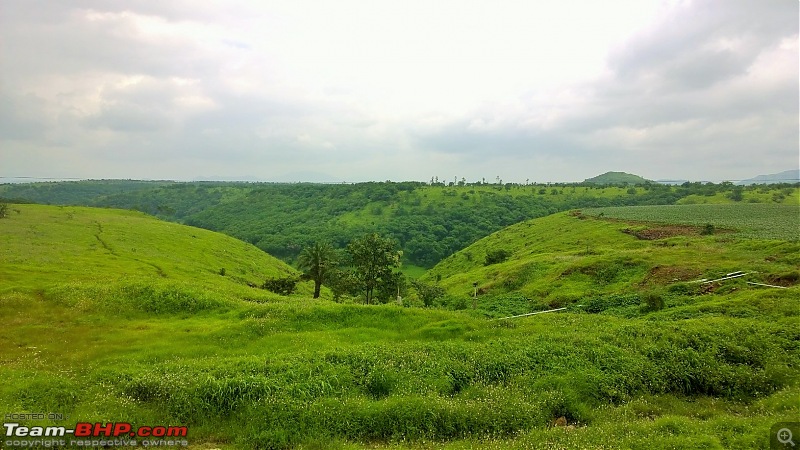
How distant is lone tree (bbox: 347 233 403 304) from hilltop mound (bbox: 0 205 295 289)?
1850cm

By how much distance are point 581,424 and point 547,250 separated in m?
80.4

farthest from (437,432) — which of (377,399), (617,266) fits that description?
(617,266)

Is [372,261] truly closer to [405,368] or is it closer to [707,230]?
[405,368]

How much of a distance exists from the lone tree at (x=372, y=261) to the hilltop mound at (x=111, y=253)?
1850 cm

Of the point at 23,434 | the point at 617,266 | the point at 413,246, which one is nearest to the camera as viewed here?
the point at 23,434

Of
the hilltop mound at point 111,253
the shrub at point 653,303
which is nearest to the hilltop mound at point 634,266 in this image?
the shrub at point 653,303

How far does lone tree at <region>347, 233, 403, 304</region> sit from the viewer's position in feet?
169

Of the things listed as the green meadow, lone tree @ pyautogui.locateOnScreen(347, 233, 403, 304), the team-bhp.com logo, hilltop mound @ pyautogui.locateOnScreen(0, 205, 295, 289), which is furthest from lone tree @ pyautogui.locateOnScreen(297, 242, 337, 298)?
the team-bhp.com logo

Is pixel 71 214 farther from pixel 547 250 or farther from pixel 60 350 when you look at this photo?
pixel 547 250

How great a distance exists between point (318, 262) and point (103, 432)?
39.1 m

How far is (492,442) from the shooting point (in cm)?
1360

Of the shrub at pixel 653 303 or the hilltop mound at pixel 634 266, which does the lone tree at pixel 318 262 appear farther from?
the shrub at pixel 653 303

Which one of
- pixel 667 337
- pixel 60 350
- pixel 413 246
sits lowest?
pixel 413 246

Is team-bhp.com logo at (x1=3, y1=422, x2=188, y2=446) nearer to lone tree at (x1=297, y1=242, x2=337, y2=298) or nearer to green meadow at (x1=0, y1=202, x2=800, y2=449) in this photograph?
green meadow at (x1=0, y1=202, x2=800, y2=449)
